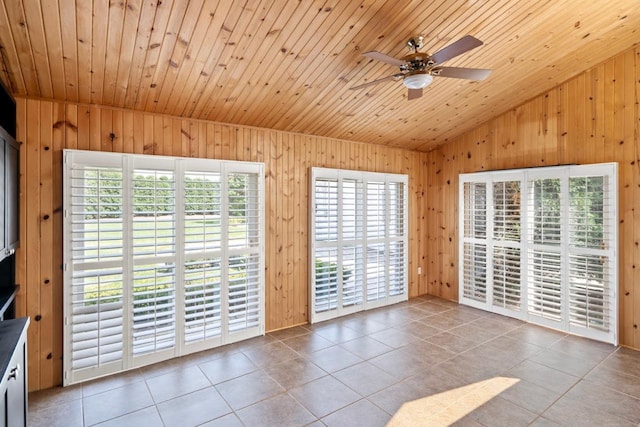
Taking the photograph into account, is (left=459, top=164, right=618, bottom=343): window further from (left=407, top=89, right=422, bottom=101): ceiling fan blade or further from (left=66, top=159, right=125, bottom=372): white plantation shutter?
(left=66, top=159, right=125, bottom=372): white plantation shutter

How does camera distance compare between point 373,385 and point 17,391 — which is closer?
point 17,391

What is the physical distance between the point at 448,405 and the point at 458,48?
2.72 metres

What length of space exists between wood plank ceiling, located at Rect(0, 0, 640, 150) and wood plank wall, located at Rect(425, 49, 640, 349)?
0.99ft

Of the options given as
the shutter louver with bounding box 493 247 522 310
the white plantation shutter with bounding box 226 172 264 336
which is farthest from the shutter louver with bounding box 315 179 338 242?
the shutter louver with bounding box 493 247 522 310

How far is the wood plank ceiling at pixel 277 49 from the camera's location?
2.36 metres

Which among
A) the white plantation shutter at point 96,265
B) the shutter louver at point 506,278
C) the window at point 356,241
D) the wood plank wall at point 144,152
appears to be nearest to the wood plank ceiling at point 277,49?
the wood plank wall at point 144,152

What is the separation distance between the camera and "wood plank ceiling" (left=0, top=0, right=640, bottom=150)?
7.73ft

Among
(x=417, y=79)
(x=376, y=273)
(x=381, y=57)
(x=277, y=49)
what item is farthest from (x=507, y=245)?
(x=277, y=49)

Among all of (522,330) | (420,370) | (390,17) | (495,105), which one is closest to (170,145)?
(390,17)

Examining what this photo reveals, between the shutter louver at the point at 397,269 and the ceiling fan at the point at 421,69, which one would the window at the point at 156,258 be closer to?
the ceiling fan at the point at 421,69

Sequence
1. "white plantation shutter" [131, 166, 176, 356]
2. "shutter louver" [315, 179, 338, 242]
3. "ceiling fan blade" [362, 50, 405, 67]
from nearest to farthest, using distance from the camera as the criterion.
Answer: "ceiling fan blade" [362, 50, 405, 67] → "white plantation shutter" [131, 166, 176, 356] → "shutter louver" [315, 179, 338, 242]

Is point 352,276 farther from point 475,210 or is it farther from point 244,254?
point 475,210

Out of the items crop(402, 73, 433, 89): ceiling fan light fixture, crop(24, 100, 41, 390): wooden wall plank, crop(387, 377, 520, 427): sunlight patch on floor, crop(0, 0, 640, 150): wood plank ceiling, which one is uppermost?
crop(0, 0, 640, 150): wood plank ceiling

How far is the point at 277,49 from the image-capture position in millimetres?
2879
